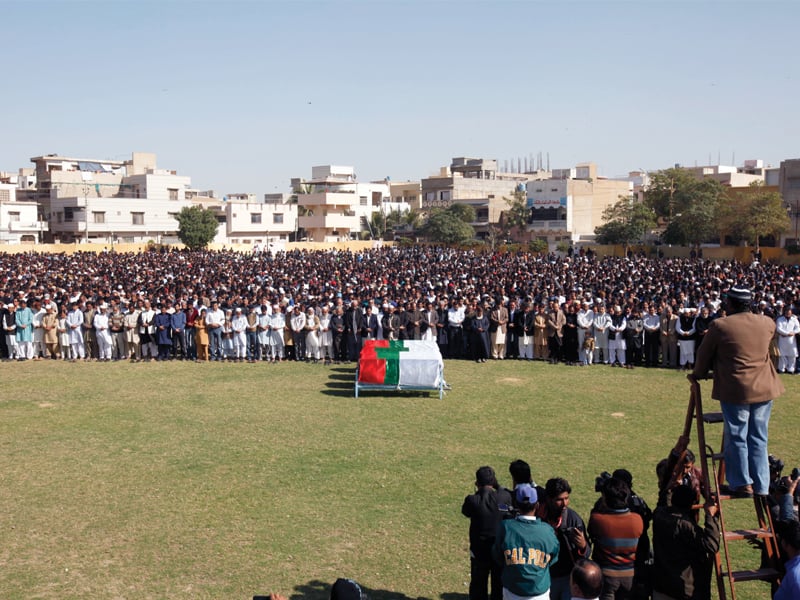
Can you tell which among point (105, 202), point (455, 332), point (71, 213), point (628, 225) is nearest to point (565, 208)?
point (628, 225)

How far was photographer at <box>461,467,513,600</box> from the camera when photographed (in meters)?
5.44

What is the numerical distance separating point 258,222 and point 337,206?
28.3 ft

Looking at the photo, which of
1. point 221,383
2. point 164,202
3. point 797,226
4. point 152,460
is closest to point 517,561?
point 152,460

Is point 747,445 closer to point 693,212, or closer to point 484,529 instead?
point 484,529

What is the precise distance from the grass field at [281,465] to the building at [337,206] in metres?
57.1

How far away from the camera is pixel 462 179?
81.8 meters

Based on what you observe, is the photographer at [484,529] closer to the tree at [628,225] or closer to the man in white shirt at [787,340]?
the man in white shirt at [787,340]

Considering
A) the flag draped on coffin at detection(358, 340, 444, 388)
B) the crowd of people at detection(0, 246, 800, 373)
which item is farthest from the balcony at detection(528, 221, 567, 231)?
the flag draped on coffin at detection(358, 340, 444, 388)

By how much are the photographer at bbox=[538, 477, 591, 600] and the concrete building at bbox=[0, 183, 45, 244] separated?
195 feet

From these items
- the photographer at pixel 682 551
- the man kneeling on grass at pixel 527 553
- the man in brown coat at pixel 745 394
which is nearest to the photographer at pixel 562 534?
the man kneeling on grass at pixel 527 553

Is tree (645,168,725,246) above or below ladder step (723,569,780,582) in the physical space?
above

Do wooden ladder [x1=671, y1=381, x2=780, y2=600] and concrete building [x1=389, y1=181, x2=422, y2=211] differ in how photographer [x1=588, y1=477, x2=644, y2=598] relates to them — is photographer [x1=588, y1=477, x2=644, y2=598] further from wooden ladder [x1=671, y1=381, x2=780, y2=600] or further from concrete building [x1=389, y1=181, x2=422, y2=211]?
concrete building [x1=389, y1=181, x2=422, y2=211]

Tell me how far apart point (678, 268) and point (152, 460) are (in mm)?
27071

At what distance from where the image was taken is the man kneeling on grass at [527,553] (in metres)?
4.49
